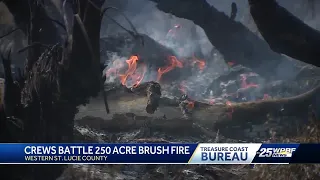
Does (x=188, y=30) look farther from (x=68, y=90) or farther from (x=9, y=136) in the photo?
(x=9, y=136)

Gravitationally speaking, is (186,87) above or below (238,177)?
above

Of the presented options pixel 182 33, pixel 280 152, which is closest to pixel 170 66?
pixel 182 33

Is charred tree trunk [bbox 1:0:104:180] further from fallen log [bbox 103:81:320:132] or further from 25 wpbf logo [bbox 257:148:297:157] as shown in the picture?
25 wpbf logo [bbox 257:148:297:157]

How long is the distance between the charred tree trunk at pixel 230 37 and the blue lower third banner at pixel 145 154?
22.5 inches

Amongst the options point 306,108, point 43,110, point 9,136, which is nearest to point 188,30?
point 306,108

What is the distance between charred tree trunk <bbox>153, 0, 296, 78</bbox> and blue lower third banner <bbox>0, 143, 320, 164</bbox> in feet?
1.88

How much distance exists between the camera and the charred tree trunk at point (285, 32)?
2.74 meters

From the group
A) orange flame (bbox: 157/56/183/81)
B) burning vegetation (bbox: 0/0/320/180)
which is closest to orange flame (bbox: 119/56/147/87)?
burning vegetation (bbox: 0/0/320/180)

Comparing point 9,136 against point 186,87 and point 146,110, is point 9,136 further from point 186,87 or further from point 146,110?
point 186,87

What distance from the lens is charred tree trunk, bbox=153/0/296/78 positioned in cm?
277

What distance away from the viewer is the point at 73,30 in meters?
2.79

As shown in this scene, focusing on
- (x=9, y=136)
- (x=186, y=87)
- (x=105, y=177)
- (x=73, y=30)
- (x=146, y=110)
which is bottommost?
(x=105, y=177)

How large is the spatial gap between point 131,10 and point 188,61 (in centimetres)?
57
